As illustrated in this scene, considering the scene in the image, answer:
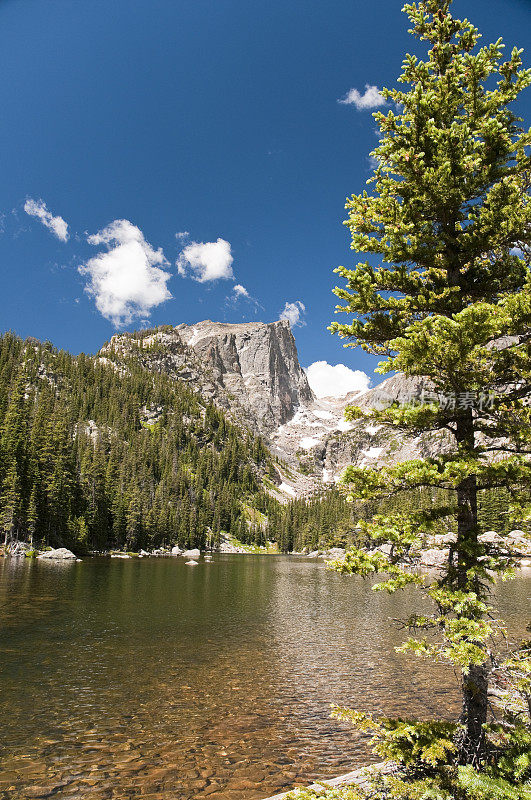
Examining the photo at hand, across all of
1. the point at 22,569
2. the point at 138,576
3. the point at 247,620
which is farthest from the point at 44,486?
the point at 247,620

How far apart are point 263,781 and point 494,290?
13772 mm

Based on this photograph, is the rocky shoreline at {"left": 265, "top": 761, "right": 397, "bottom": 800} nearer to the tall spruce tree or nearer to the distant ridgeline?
the tall spruce tree

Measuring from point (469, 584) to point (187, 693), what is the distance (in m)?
13.8

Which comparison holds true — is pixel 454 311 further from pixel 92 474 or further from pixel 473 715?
pixel 92 474

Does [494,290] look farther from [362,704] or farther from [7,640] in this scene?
[7,640]

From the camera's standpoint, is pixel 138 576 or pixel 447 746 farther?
pixel 138 576

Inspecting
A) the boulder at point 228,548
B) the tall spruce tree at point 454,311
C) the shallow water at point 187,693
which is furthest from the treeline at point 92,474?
the tall spruce tree at point 454,311

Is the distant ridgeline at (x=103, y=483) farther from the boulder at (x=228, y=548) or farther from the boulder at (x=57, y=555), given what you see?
the boulder at (x=228, y=548)

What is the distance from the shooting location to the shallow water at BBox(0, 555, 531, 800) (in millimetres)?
11172

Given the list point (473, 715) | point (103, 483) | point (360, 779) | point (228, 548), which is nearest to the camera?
point (473, 715)

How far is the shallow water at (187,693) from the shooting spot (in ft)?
36.7

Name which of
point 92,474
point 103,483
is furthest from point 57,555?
point 103,483

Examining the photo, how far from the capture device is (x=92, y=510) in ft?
317

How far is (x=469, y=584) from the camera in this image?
27.3 ft
